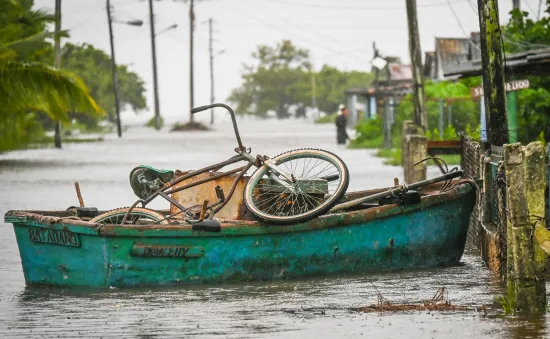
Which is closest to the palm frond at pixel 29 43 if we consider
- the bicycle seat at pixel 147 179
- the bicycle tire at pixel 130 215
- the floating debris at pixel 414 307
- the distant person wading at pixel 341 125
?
the distant person wading at pixel 341 125

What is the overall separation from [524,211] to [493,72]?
6685 mm

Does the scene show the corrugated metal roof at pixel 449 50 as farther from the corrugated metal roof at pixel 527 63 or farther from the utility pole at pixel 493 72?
the utility pole at pixel 493 72

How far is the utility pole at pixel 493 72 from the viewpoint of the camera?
51.8 ft

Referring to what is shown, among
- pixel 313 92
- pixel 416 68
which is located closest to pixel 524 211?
pixel 416 68

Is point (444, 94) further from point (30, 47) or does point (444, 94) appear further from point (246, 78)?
point (246, 78)

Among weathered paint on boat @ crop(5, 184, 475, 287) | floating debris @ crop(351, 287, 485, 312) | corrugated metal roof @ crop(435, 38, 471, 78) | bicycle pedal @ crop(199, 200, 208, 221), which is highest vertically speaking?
corrugated metal roof @ crop(435, 38, 471, 78)

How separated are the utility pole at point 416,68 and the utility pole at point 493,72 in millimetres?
13835

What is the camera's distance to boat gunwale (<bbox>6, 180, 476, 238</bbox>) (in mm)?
11383

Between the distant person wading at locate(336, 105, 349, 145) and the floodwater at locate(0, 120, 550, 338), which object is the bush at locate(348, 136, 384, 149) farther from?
the floodwater at locate(0, 120, 550, 338)

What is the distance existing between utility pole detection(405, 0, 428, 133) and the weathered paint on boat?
17.9 m

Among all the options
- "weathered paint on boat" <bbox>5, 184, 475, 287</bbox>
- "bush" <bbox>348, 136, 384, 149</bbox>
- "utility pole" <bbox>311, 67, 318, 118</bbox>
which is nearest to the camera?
"weathered paint on boat" <bbox>5, 184, 475, 287</bbox>

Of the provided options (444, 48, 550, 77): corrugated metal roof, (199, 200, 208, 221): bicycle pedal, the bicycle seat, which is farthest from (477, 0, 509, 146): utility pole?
(199, 200, 208, 221): bicycle pedal

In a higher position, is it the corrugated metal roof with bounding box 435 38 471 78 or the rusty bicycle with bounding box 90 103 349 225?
the corrugated metal roof with bounding box 435 38 471 78

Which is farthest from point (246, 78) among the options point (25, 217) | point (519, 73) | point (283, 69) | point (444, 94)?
point (25, 217)
